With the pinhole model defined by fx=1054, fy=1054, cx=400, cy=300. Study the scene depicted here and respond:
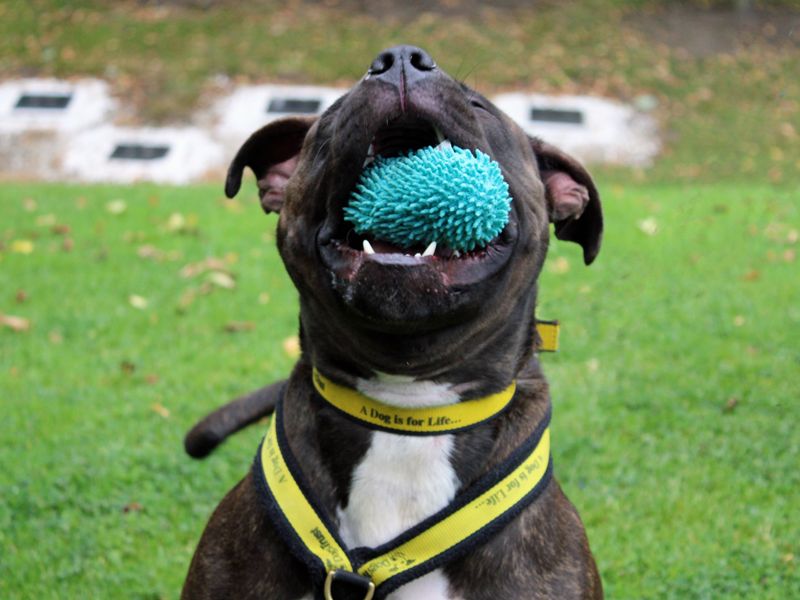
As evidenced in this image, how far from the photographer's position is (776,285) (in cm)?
695

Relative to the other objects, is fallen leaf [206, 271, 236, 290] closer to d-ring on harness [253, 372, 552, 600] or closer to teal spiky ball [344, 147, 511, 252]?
d-ring on harness [253, 372, 552, 600]

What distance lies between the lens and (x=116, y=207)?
341 inches

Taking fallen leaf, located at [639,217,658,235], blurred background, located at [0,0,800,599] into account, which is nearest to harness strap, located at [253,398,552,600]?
blurred background, located at [0,0,800,599]

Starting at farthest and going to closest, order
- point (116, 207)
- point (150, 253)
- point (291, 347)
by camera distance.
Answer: point (116, 207) → point (150, 253) → point (291, 347)

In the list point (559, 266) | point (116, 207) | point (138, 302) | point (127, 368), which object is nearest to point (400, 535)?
point (127, 368)

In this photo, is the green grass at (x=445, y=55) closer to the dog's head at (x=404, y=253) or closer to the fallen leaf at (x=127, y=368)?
the fallen leaf at (x=127, y=368)

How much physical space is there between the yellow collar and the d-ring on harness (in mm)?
44

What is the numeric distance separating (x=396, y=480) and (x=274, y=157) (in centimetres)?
124

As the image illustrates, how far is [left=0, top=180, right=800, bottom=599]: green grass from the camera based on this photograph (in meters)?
4.18

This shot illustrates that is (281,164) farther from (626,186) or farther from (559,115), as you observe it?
(559,115)

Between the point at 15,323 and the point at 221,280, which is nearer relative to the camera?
the point at 15,323

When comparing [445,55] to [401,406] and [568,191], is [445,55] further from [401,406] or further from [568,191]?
[401,406]

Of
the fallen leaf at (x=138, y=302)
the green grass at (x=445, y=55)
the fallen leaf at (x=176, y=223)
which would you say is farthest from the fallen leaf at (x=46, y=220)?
the green grass at (x=445, y=55)

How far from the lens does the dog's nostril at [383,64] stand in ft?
8.54
